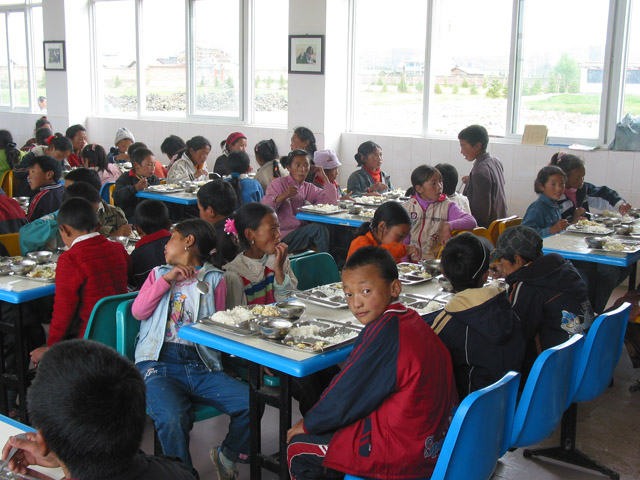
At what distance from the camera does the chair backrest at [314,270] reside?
155 inches

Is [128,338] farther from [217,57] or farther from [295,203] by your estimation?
[217,57]

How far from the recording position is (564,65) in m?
7.62

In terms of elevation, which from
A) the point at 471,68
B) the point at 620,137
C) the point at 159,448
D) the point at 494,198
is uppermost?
the point at 471,68

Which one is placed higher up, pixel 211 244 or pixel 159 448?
pixel 211 244

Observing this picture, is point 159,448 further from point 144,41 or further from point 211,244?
point 144,41

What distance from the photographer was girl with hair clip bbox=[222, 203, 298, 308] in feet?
11.4

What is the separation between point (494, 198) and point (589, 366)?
3435mm

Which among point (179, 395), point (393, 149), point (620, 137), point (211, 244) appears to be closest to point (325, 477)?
point (179, 395)

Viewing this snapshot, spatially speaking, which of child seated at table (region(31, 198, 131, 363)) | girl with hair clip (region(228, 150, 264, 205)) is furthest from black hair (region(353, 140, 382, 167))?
child seated at table (region(31, 198, 131, 363))

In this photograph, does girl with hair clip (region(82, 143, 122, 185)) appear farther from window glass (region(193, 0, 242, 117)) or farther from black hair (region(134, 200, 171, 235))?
black hair (region(134, 200, 171, 235))

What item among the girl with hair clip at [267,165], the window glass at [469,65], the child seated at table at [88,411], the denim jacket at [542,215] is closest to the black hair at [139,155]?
the girl with hair clip at [267,165]

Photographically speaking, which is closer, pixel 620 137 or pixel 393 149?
pixel 620 137

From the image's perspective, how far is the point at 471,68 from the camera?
Result: 329 inches

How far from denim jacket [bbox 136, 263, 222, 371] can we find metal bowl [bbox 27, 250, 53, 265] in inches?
47.5
